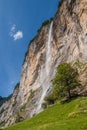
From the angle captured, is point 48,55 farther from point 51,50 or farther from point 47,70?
point 47,70

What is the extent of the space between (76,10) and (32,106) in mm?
44403

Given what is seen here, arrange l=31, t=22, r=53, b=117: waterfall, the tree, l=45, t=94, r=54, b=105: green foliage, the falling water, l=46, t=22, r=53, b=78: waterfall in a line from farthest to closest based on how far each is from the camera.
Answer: l=46, t=22, r=53, b=78: waterfall < l=31, t=22, r=53, b=117: waterfall < the falling water < l=45, t=94, r=54, b=105: green foliage < the tree

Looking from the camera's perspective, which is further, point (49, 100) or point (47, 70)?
point (47, 70)

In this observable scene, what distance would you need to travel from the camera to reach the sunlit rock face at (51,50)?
120 metres

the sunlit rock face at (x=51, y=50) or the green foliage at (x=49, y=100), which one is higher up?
the sunlit rock face at (x=51, y=50)

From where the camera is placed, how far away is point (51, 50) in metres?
144

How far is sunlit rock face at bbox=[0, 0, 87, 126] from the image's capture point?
120 metres

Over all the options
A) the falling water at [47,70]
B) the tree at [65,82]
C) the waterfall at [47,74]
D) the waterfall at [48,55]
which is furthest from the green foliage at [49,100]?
the waterfall at [48,55]

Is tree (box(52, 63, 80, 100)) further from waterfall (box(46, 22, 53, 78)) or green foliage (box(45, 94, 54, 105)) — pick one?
waterfall (box(46, 22, 53, 78))

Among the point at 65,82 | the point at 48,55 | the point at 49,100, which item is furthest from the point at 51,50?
the point at 65,82

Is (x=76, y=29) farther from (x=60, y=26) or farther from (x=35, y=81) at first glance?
(x=35, y=81)

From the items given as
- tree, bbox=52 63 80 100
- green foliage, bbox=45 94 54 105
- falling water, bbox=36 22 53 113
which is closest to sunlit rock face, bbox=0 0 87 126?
A: falling water, bbox=36 22 53 113

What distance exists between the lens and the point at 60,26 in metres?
140

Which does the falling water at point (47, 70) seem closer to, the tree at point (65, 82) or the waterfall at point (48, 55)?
the waterfall at point (48, 55)
